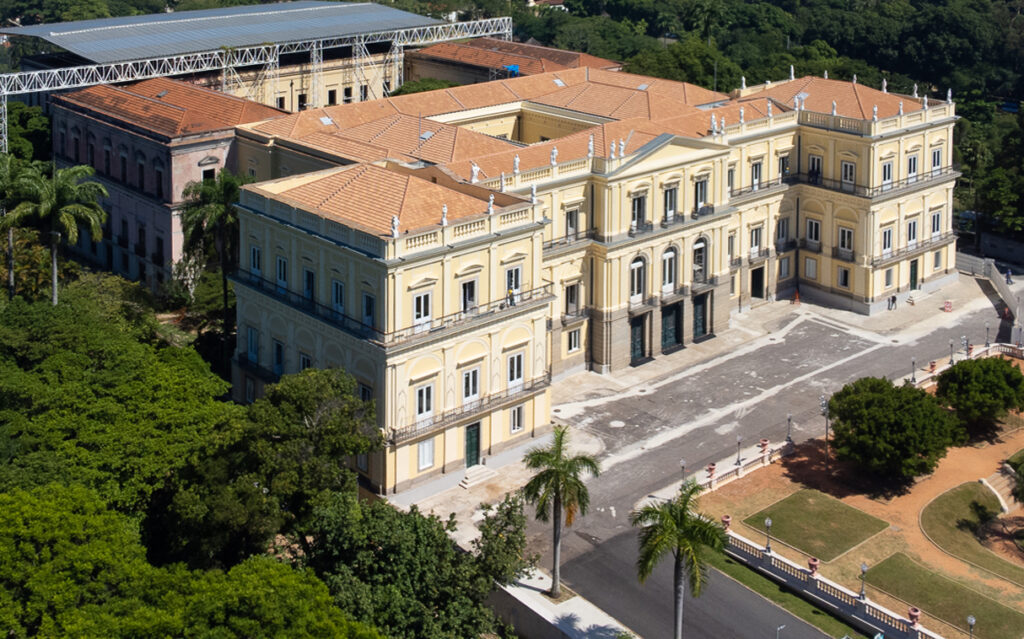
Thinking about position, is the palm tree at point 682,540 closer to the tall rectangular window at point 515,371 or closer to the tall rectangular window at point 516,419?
the tall rectangular window at point 515,371

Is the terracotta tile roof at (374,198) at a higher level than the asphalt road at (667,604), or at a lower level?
higher

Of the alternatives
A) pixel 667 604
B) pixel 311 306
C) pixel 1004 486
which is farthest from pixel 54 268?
pixel 1004 486

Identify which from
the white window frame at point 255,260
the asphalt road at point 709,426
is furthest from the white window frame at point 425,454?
the white window frame at point 255,260

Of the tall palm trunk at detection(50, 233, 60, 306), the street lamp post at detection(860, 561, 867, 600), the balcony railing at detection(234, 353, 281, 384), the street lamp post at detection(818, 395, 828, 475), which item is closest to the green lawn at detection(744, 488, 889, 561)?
the street lamp post at detection(860, 561, 867, 600)

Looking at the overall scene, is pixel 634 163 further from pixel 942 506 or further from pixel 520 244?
pixel 942 506

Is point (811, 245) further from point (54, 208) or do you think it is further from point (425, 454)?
point (54, 208)

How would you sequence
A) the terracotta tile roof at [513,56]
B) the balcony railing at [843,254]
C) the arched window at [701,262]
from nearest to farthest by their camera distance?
the arched window at [701,262], the balcony railing at [843,254], the terracotta tile roof at [513,56]

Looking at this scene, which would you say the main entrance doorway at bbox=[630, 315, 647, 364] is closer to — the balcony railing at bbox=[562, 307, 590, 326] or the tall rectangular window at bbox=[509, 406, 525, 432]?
the balcony railing at bbox=[562, 307, 590, 326]
